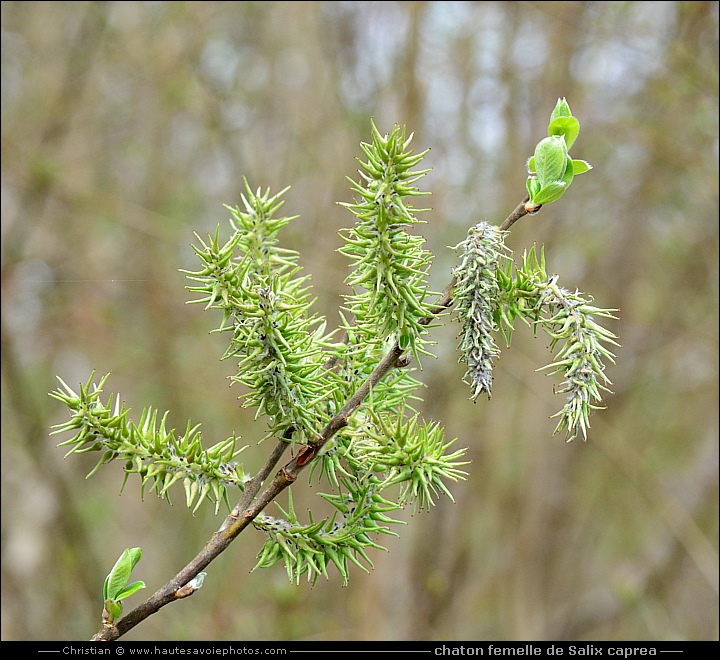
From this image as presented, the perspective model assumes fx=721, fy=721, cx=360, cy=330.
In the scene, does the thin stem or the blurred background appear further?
the blurred background

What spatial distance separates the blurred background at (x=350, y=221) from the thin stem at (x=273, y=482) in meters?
1.94

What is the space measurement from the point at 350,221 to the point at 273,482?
2.81 m

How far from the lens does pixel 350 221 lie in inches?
139

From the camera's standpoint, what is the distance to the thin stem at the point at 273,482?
2.60 ft

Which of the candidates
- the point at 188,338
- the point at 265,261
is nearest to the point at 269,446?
the point at 188,338

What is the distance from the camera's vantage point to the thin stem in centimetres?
79

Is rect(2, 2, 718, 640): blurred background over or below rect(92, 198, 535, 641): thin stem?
over

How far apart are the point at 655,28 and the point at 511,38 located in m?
0.66

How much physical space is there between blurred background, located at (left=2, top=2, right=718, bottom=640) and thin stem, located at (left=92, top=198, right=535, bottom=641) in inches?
76.3

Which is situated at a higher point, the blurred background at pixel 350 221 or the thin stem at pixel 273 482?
the blurred background at pixel 350 221

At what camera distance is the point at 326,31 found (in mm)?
3752

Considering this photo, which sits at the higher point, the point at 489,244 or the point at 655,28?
the point at 655,28
